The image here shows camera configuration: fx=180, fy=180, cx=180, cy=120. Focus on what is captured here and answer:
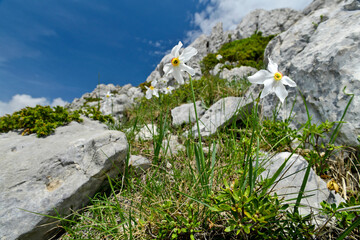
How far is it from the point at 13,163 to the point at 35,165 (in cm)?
31

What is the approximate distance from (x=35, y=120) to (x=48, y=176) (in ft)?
5.68

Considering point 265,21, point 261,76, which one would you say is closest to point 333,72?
point 261,76

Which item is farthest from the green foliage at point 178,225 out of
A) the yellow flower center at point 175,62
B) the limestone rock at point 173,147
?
the yellow flower center at point 175,62

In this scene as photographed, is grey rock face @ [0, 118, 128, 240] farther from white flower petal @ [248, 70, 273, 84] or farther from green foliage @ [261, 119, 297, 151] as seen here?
green foliage @ [261, 119, 297, 151]

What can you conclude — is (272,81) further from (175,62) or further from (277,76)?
(175,62)

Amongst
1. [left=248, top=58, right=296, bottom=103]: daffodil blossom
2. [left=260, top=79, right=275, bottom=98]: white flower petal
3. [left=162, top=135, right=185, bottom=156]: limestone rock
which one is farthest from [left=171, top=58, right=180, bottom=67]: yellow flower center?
[left=162, top=135, right=185, bottom=156]: limestone rock

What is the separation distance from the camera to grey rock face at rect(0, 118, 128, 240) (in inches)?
76.2

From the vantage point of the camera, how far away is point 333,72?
8.27 feet

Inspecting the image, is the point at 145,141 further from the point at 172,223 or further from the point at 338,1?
the point at 338,1

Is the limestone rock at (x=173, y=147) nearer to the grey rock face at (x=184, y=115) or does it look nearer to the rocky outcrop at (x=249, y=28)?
the grey rock face at (x=184, y=115)

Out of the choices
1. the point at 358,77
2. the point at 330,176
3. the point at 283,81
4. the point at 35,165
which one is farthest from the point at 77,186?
the point at 358,77

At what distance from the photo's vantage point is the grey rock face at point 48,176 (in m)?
1.93

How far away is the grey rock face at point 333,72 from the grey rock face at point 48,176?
9.37 ft

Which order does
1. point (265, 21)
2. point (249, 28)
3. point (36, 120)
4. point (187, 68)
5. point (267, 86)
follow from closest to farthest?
point (267, 86), point (187, 68), point (36, 120), point (265, 21), point (249, 28)
